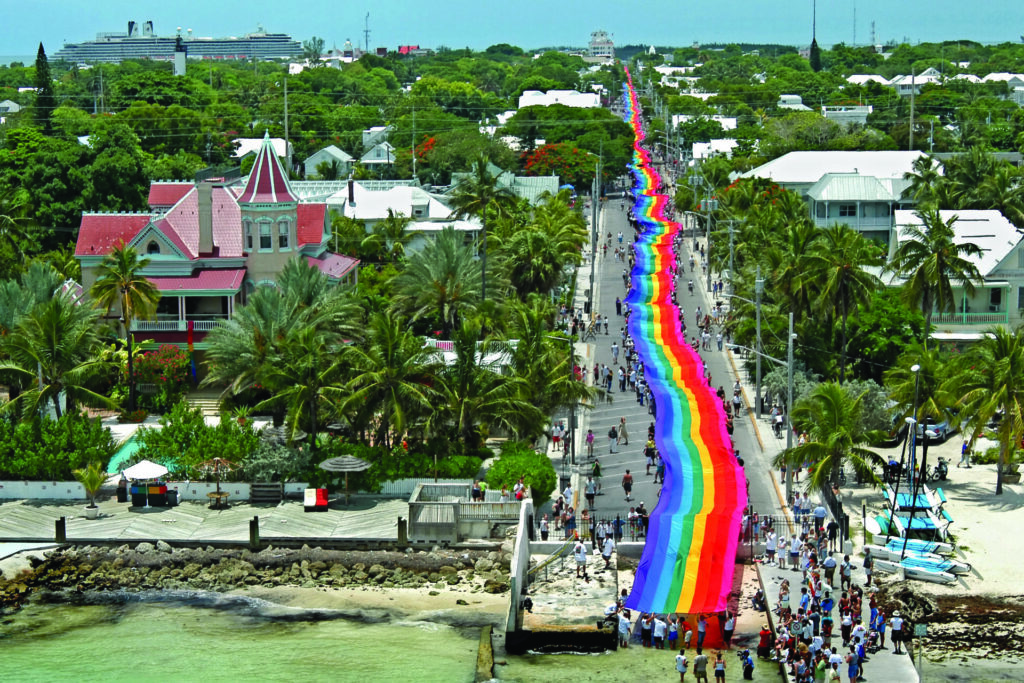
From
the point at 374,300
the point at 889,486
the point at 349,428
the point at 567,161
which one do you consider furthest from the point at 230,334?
the point at 567,161

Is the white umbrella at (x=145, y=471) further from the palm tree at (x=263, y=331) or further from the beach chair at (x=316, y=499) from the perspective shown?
the beach chair at (x=316, y=499)

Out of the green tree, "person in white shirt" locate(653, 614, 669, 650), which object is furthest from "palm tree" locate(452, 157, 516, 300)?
the green tree

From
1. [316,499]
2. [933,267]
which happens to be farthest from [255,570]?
[933,267]

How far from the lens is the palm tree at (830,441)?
52344 mm

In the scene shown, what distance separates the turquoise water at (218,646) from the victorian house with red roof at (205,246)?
22810mm

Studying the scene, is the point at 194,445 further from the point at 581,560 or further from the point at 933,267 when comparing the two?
the point at 933,267

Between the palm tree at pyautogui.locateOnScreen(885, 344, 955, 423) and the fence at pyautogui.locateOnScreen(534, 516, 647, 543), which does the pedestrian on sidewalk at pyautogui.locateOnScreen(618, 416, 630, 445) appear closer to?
the fence at pyautogui.locateOnScreen(534, 516, 647, 543)

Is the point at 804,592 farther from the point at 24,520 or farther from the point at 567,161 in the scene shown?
the point at 567,161

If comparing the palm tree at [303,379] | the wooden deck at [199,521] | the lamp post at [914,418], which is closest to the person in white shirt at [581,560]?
the wooden deck at [199,521]

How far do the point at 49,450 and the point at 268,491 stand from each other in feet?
27.3

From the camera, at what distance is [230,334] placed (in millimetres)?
60500

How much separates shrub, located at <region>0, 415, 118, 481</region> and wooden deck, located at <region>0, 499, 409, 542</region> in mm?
1209

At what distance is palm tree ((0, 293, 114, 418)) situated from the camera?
5853 cm

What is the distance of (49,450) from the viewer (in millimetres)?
57656
